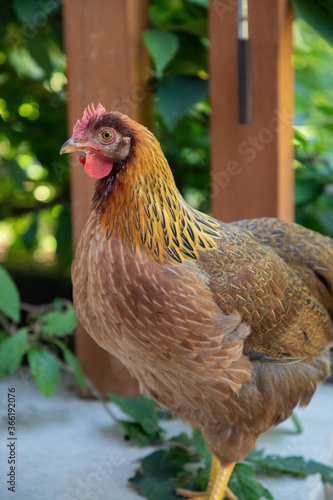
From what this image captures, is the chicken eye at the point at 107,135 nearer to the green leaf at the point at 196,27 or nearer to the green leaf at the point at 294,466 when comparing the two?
the green leaf at the point at 196,27

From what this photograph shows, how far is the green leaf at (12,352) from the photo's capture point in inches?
96.7

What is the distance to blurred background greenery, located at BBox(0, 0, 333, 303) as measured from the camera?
2.67 metres

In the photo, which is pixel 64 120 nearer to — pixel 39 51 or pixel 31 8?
pixel 39 51

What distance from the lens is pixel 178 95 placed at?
263 centimetres

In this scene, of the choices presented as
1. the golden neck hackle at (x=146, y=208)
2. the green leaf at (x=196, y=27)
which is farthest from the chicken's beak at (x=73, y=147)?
the green leaf at (x=196, y=27)

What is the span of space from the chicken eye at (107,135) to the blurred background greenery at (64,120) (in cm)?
85

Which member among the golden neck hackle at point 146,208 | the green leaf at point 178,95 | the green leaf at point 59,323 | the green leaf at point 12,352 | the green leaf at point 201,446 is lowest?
the green leaf at point 201,446

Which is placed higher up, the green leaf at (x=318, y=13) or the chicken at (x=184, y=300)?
the green leaf at (x=318, y=13)

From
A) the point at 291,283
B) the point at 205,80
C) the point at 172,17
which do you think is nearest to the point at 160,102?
the point at 205,80

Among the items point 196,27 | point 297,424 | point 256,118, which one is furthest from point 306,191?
point 297,424

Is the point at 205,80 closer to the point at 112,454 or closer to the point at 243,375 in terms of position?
the point at 243,375

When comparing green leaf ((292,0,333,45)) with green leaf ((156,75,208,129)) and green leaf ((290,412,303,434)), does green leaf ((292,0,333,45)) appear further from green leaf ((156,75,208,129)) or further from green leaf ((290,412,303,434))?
green leaf ((290,412,303,434))

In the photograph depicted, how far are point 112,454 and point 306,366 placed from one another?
3.07 feet

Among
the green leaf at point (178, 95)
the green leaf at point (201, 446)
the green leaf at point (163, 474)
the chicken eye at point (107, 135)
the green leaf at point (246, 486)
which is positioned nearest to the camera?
the chicken eye at point (107, 135)
